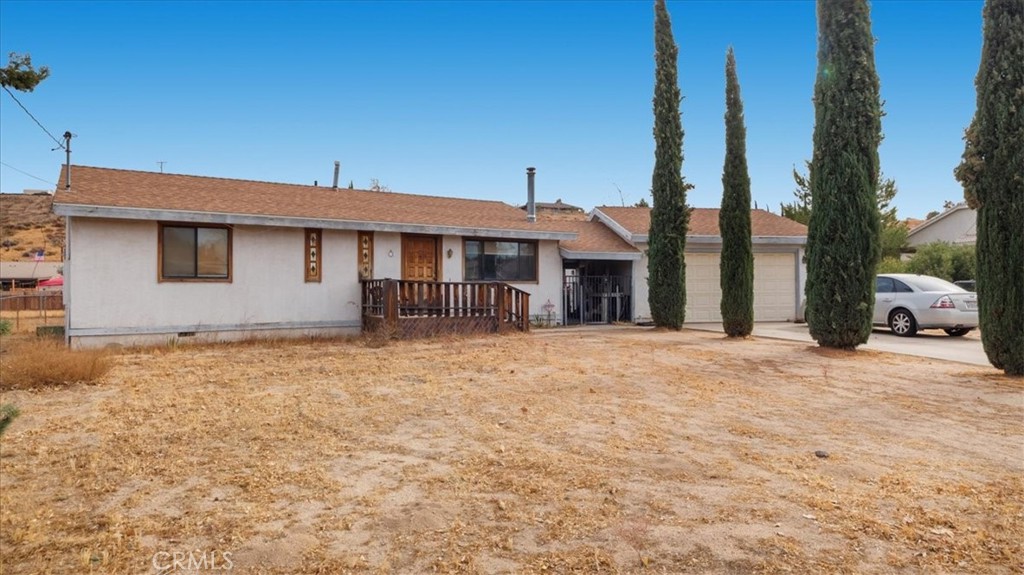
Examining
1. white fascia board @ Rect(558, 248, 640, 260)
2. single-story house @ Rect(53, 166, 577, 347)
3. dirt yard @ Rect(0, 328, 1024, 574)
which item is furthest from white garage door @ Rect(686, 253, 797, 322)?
dirt yard @ Rect(0, 328, 1024, 574)

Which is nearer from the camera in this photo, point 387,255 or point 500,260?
point 387,255

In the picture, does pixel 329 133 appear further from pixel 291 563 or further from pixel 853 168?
pixel 291 563

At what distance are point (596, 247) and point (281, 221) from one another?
8733mm

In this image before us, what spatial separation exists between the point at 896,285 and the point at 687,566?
14.3 meters

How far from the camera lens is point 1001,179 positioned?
27.1 feet

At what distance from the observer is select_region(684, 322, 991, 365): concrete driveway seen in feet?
35.2

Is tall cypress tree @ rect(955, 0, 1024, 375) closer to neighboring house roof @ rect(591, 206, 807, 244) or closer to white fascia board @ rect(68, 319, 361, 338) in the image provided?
neighboring house roof @ rect(591, 206, 807, 244)

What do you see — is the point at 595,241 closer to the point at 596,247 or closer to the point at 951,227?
the point at 596,247

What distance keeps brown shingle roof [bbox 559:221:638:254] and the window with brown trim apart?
6.76 meters

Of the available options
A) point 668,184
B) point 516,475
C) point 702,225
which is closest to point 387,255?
point 668,184

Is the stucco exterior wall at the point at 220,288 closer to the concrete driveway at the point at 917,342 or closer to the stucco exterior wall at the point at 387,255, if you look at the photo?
the stucco exterior wall at the point at 387,255

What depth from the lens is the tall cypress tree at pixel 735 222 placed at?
45.9 feet

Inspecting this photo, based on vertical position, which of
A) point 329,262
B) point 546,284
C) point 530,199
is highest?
point 530,199

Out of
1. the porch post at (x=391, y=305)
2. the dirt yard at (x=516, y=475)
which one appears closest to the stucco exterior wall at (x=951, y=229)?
the dirt yard at (x=516, y=475)
